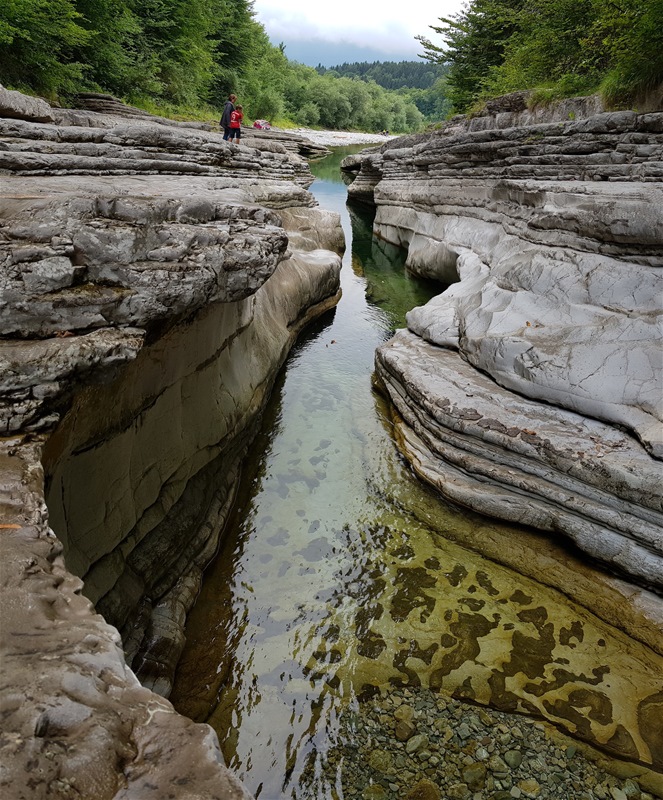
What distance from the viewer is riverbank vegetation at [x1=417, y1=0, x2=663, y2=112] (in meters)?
9.88

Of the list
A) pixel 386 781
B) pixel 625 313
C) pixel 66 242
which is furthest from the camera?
pixel 625 313

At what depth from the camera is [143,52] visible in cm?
2359

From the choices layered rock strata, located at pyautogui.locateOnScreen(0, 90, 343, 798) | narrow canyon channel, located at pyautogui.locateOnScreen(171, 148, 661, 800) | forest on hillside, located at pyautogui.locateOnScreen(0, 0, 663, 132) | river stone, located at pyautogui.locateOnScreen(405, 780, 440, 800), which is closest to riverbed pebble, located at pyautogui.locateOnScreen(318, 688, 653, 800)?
river stone, located at pyautogui.locateOnScreen(405, 780, 440, 800)

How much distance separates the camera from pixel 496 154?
13344 millimetres

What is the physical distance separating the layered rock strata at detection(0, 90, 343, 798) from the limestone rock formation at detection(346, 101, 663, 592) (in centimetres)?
272

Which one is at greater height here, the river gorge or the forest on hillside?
the forest on hillside

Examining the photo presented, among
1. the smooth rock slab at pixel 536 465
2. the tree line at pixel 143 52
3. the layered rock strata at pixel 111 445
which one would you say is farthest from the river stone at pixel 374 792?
the tree line at pixel 143 52

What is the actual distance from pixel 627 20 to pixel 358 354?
8.36m

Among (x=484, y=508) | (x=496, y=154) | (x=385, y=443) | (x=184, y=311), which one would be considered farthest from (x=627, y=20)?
(x=184, y=311)

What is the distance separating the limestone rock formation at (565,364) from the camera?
17.4 feet

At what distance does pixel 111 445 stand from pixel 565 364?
16.7 ft

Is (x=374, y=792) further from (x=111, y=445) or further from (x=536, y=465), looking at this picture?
(x=536, y=465)

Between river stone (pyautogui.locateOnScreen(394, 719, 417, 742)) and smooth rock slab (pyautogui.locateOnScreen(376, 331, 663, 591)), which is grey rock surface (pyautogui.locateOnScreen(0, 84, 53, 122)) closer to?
smooth rock slab (pyautogui.locateOnScreen(376, 331, 663, 591))

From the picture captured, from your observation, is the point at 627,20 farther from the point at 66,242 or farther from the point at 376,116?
the point at 376,116
